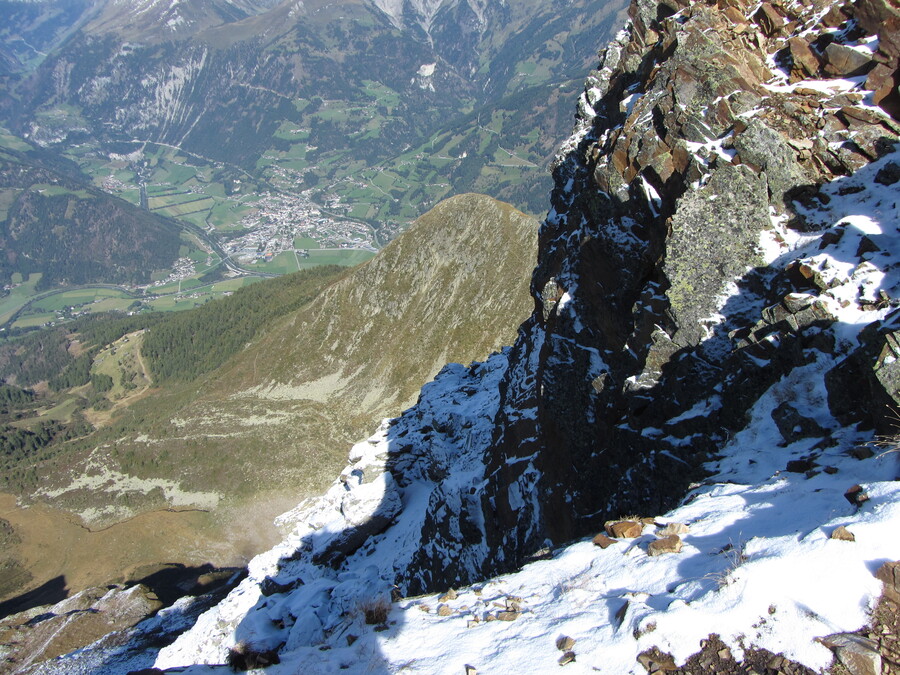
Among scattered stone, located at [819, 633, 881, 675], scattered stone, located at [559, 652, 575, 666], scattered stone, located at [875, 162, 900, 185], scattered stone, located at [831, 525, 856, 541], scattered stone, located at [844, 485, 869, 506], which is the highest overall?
scattered stone, located at [875, 162, 900, 185]

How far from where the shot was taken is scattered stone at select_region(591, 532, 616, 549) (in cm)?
1142

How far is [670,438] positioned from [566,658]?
11.0 m

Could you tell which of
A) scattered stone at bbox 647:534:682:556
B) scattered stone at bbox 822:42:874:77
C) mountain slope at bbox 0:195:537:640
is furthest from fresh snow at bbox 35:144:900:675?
mountain slope at bbox 0:195:537:640

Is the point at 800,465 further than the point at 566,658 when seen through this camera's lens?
Yes

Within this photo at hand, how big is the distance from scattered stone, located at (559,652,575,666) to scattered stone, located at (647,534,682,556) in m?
2.79

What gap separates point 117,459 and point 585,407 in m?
79.5

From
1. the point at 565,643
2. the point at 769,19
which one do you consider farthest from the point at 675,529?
the point at 769,19

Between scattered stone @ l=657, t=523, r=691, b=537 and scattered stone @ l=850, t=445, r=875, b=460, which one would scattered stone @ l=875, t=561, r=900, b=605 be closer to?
scattered stone @ l=657, t=523, r=691, b=537

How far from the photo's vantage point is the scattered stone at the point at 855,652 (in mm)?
6613

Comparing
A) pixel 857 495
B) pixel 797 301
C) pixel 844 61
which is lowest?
pixel 857 495

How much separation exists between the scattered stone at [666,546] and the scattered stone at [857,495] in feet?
9.78

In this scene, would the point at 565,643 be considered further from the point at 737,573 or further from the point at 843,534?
the point at 843,534

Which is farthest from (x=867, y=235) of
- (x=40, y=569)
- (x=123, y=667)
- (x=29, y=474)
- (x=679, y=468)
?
(x=29, y=474)

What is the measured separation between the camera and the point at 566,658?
8.51 metres
